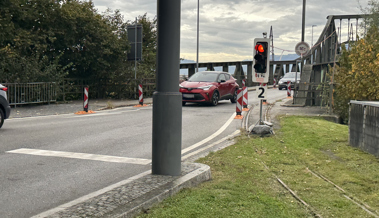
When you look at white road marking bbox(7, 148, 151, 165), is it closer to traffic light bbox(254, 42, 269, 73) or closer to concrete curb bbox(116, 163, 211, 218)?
concrete curb bbox(116, 163, 211, 218)

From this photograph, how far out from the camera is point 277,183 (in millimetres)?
6129

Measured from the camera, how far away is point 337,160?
8039 millimetres

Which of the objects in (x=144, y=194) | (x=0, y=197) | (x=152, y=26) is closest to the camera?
(x=144, y=194)

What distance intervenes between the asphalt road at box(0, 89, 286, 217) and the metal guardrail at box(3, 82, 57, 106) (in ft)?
15.7

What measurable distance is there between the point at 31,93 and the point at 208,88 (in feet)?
24.8

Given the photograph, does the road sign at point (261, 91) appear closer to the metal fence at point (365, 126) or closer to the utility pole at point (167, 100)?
the metal fence at point (365, 126)

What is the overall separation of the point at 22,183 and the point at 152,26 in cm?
3255

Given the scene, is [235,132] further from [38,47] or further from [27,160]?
[38,47]

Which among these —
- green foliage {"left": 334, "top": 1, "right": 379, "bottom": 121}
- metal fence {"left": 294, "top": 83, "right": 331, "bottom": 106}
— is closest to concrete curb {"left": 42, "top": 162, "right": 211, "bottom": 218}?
green foliage {"left": 334, "top": 1, "right": 379, "bottom": 121}

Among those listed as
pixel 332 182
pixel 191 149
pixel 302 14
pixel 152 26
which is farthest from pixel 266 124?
pixel 152 26

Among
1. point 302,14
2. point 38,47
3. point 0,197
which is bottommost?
point 0,197

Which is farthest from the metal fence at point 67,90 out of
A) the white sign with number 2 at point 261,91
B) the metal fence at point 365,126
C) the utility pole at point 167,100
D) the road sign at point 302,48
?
the utility pole at point 167,100

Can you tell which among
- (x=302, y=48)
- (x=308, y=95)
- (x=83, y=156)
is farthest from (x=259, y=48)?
(x=302, y=48)

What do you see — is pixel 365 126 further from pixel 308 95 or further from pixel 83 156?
pixel 308 95
